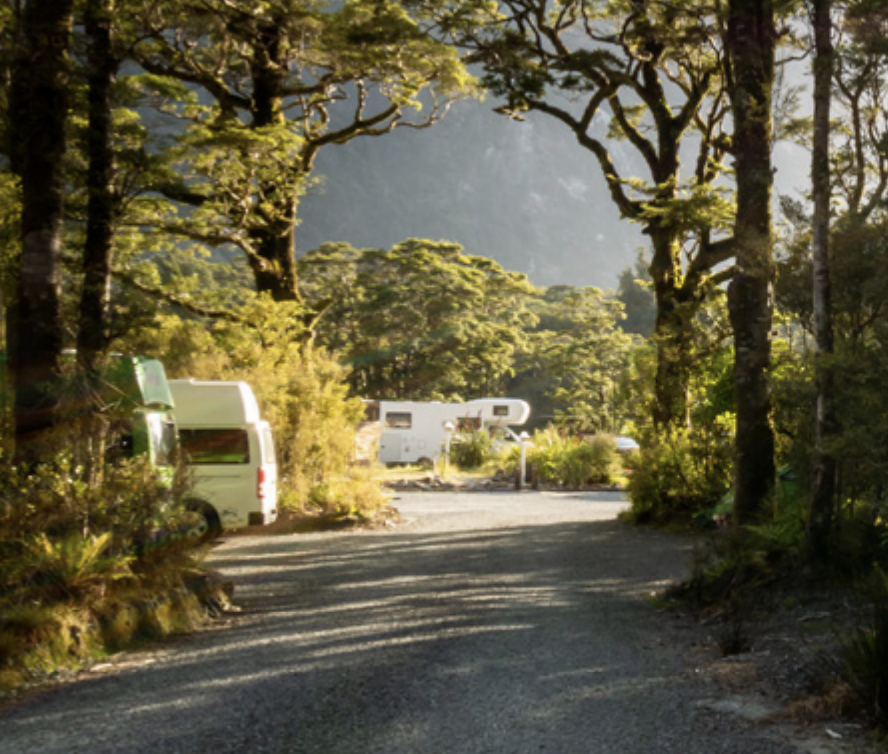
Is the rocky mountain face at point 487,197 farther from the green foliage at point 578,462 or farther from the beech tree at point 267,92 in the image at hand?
the beech tree at point 267,92

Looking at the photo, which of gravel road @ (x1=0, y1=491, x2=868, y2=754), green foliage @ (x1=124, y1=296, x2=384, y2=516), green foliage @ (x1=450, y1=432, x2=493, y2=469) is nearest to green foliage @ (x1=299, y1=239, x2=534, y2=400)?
green foliage @ (x1=450, y1=432, x2=493, y2=469)

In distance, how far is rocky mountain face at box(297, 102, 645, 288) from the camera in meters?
140

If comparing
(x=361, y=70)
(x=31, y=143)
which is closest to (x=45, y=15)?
(x=31, y=143)

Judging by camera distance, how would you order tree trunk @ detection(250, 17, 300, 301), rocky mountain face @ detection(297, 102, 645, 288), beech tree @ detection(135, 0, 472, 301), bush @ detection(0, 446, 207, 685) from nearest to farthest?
bush @ detection(0, 446, 207, 685) → beech tree @ detection(135, 0, 472, 301) → tree trunk @ detection(250, 17, 300, 301) → rocky mountain face @ detection(297, 102, 645, 288)

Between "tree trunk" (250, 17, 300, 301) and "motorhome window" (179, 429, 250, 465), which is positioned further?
"tree trunk" (250, 17, 300, 301)

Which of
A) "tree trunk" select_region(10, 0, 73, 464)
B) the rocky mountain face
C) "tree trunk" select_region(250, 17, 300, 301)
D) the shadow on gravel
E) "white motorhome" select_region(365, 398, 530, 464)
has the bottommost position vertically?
the shadow on gravel

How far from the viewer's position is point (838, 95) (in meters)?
9.10

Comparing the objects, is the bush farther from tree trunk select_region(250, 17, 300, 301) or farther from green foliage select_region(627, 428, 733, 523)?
tree trunk select_region(250, 17, 300, 301)

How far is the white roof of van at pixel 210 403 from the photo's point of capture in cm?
1403

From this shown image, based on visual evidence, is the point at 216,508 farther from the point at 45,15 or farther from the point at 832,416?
the point at 832,416

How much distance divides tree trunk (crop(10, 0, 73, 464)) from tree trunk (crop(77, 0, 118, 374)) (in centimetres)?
138

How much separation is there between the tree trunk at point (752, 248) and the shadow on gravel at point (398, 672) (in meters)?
1.58

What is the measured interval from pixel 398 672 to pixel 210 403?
9201 mm

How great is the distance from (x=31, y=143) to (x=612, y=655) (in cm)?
646
